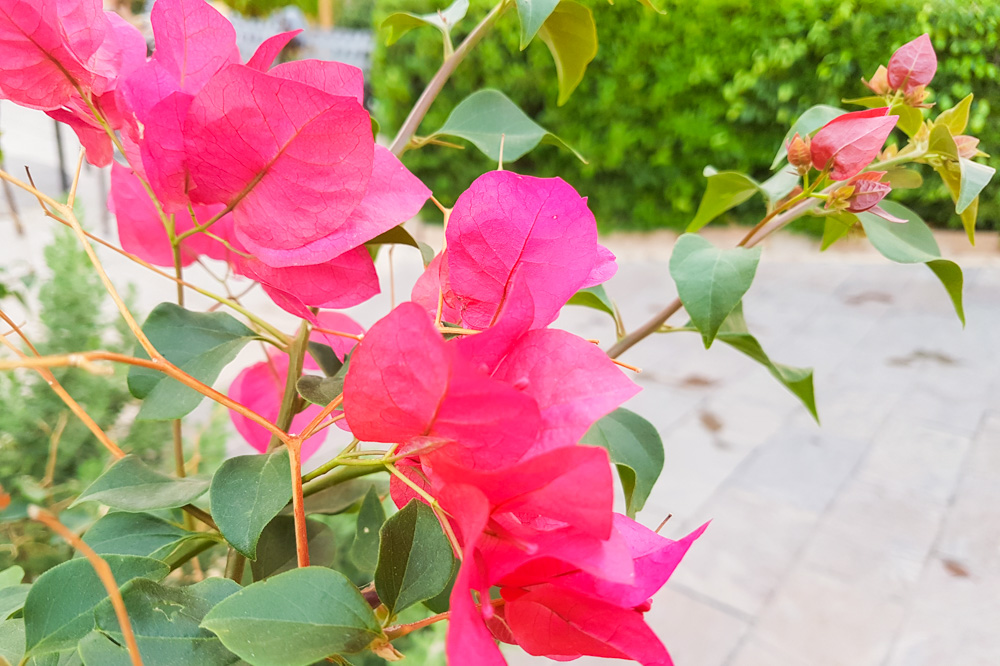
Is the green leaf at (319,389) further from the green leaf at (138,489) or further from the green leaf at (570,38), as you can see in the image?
the green leaf at (570,38)

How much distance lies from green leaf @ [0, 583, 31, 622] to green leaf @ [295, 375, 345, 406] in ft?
0.32

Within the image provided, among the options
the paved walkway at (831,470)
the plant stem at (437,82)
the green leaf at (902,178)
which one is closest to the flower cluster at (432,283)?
the plant stem at (437,82)

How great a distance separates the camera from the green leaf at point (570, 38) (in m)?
0.29

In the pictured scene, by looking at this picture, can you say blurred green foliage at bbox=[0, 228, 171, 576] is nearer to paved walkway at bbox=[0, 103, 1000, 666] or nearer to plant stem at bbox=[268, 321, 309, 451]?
paved walkway at bbox=[0, 103, 1000, 666]

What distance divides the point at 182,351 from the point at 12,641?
112mm

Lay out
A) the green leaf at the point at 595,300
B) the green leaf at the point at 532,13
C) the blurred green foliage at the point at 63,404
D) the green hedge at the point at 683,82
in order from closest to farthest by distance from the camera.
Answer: the green leaf at the point at 532,13 < the green leaf at the point at 595,300 < the blurred green foliage at the point at 63,404 < the green hedge at the point at 683,82

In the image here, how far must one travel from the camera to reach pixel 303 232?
0.17 meters

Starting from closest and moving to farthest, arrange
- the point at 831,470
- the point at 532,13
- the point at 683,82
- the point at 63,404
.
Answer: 1. the point at 532,13
2. the point at 63,404
3. the point at 831,470
4. the point at 683,82

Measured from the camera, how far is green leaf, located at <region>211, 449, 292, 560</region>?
0.18 metres

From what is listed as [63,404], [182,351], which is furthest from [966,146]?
[63,404]

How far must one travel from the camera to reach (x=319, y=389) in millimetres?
216

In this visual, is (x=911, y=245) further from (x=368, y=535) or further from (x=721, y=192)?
(x=368, y=535)

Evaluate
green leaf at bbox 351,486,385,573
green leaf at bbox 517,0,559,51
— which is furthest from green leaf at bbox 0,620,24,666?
green leaf at bbox 517,0,559,51

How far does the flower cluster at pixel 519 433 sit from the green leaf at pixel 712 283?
13 centimetres
